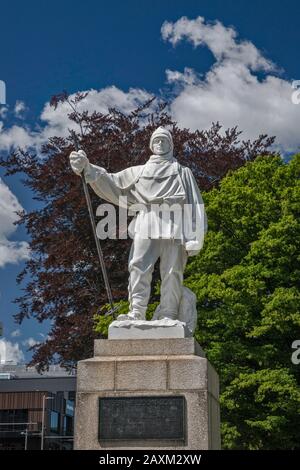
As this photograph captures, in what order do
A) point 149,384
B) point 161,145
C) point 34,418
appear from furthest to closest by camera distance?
point 34,418 → point 161,145 → point 149,384

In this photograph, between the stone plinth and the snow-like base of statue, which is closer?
the stone plinth

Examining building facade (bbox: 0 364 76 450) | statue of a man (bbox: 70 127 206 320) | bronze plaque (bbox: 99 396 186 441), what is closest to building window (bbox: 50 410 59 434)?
building facade (bbox: 0 364 76 450)

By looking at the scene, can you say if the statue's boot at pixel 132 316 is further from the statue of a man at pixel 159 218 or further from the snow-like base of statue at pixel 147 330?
the snow-like base of statue at pixel 147 330

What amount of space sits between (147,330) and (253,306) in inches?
402

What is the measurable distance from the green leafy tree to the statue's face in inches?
342

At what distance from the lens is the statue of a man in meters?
9.76

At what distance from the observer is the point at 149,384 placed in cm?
876

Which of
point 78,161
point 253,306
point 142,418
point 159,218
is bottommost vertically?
point 142,418

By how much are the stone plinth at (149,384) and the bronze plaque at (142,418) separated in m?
0.05

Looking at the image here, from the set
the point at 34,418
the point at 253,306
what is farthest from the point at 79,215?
the point at 34,418

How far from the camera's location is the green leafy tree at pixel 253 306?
1800 cm

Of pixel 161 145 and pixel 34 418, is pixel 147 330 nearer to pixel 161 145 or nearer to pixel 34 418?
pixel 161 145

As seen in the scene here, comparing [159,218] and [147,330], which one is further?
[159,218]

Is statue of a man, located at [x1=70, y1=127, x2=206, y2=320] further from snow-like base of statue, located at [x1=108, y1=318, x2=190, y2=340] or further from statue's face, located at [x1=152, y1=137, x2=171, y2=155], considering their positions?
snow-like base of statue, located at [x1=108, y1=318, x2=190, y2=340]
